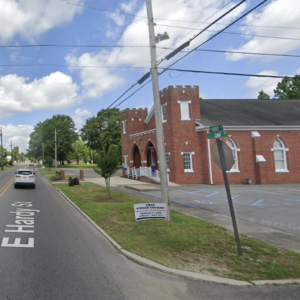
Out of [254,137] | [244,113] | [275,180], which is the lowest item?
[275,180]

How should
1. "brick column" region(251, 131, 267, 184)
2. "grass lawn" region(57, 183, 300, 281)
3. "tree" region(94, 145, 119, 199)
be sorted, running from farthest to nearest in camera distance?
1. "brick column" region(251, 131, 267, 184)
2. "tree" region(94, 145, 119, 199)
3. "grass lawn" region(57, 183, 300, 281)

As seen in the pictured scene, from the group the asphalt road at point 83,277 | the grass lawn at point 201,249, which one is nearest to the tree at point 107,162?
the grass lawn at point 201,249

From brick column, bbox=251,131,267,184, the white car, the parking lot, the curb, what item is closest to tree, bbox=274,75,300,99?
brick column, bbox=251,131,267,184

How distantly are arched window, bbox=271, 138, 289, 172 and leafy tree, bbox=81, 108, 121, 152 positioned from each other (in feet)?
115

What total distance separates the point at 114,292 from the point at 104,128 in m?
53.8

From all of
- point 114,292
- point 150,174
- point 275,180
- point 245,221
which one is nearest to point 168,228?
point 245,221

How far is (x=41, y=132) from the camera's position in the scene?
75.8 m

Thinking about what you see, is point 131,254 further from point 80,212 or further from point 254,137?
point 254,137

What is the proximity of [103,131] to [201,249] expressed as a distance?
5191 centimetres

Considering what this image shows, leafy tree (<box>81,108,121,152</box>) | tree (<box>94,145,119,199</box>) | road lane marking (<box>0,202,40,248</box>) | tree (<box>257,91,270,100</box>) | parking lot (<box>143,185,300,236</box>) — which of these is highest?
tree (<box>257,91,270,100</box>)

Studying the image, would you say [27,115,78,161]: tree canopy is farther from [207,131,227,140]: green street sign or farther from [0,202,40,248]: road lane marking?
[207,131,227,140]: green street sign

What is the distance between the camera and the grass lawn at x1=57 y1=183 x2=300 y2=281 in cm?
500

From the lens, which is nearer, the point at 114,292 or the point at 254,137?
the point at 114,292

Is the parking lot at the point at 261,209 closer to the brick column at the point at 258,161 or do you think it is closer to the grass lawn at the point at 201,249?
the grass lawn at the point at 201,249
